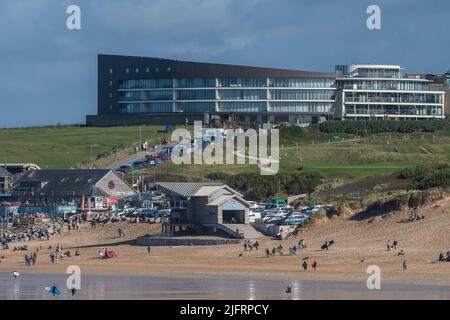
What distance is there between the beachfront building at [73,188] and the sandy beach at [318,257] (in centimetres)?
2155

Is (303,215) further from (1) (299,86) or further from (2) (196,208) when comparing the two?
(1) (299,86)

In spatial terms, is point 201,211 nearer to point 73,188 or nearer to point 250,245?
point 250,245

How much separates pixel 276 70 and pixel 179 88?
12.5 m

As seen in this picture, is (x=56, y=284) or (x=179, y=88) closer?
(x=56, y=284)

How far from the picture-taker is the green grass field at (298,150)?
125m

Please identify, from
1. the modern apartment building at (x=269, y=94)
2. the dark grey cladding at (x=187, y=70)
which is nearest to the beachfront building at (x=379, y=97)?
the modern apartment building at (x=269, y=94)

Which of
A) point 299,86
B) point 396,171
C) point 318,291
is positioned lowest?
point 318,291

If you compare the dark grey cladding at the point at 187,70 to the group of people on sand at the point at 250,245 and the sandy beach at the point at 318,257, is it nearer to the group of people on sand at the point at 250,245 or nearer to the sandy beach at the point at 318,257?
the sandy beach at the point at 318,257

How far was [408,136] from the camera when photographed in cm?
14875

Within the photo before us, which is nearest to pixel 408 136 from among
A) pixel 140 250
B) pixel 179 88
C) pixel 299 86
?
pixel 299 86

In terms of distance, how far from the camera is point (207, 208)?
89.5 meters

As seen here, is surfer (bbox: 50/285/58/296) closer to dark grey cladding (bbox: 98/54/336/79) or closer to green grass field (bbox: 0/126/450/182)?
green grass field (bbox: 0/126/450/182)

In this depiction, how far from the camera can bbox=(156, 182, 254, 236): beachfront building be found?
8919 centimetres

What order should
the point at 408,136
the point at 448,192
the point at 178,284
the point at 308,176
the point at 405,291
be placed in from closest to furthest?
the point at 405,291, the point at 178,284, the point at 448,192, the point at 308,176, the point at 408,136
